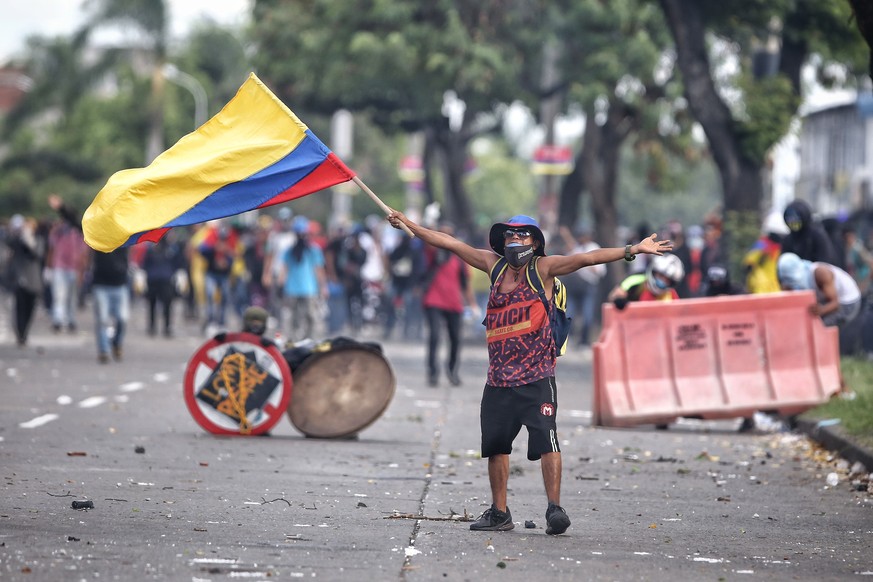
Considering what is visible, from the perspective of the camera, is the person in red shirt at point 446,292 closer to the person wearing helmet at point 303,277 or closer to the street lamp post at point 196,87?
the person wearing helmet at point 303,277

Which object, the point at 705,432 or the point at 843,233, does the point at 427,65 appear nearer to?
the point at 843,233

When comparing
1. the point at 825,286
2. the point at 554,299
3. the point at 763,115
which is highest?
the point at 763,115

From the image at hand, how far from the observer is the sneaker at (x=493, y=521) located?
8633mm

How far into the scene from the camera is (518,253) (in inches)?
346

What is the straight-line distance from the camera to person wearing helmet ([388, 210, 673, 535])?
8.79 meters

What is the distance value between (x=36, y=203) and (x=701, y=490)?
Answer: 5929 centimetres

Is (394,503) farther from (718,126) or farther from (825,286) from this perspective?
(718,126)

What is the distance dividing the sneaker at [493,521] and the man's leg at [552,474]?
25 centimetres

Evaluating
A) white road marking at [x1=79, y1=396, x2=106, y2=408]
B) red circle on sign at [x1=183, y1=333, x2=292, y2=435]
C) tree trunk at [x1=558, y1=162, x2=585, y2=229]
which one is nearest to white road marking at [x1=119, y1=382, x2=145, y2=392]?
white road marking at [x1=79, y1=396, x2=106, y2=408]

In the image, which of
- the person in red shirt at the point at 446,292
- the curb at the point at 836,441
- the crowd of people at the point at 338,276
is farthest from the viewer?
the person in red shirt at the point at 446,292

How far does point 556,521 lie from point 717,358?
287 inches

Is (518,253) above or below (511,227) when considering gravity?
below

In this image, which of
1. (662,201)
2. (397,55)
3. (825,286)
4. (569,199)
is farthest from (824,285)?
(662,201)

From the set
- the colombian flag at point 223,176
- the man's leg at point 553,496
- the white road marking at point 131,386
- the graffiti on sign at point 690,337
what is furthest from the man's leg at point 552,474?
the white road marking at point 131,386
